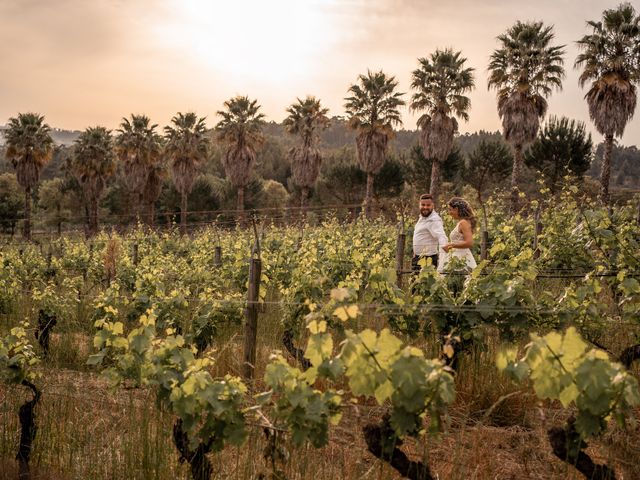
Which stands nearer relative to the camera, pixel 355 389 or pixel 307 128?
pixel 355 389

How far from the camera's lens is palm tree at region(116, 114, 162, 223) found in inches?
1307

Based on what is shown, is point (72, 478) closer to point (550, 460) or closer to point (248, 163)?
point (550, 460)

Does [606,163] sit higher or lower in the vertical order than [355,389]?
higher

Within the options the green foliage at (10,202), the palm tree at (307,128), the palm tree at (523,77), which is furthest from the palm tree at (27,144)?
the palm tree at (523,77)

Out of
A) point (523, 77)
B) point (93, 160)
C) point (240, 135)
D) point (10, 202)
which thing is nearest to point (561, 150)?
point (523, 77)

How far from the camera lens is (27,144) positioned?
107 ft

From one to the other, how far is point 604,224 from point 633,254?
1.41 ft

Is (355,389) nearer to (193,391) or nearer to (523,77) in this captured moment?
(193,391)

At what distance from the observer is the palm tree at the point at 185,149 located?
3356cm

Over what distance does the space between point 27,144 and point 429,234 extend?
31645 millimetres

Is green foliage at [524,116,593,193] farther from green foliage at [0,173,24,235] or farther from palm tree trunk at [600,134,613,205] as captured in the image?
green foliage at [0,173,24,235]

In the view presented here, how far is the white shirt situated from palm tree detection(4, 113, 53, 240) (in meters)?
30.8

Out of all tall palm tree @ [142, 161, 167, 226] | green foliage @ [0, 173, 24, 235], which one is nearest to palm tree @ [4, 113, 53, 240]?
tall palm tree @ [142, 161, 167, 226]

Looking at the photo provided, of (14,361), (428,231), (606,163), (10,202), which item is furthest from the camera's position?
(10,202)
